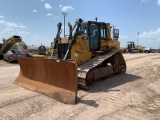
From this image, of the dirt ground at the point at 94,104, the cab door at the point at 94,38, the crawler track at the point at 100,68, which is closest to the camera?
the dirt ground at the point at 94,104

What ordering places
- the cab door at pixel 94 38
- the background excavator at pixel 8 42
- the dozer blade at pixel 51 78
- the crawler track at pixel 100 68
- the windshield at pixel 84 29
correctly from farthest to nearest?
the background excavator at pixel 8 42, the cab door at pixel 94 38, the windshield at pixel 84 29, the crawler track at pixel 100 68, the dozer blade at pixel 51 78

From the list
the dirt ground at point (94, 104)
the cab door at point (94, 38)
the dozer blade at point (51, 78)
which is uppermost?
the cab door at point (94, 38)

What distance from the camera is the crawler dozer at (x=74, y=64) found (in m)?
7.25

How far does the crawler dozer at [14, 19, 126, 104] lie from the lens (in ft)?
23.8

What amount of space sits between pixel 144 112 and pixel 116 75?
211 inches

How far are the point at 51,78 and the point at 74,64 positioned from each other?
145cm

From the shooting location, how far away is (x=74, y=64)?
22.8 ft

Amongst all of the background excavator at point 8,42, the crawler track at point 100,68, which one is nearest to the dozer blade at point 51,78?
the crawler track at point 100,68

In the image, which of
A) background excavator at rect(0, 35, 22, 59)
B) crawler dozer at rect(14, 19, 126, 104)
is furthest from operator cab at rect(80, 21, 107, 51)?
background excavator at rect(0, 35, 22, 59)

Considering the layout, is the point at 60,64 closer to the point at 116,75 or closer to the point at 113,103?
the point at 113,103

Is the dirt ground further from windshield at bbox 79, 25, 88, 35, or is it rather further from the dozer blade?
windshield at bbox 79, 25, 88, 35

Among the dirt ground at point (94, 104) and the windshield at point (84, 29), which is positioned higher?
the windshield at point (84, 29)

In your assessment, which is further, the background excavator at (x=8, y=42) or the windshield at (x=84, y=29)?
the background excavator at (x=8, y=42)

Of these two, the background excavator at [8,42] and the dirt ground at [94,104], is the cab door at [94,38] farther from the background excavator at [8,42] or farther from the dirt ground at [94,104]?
the background excavator at [8,42]
